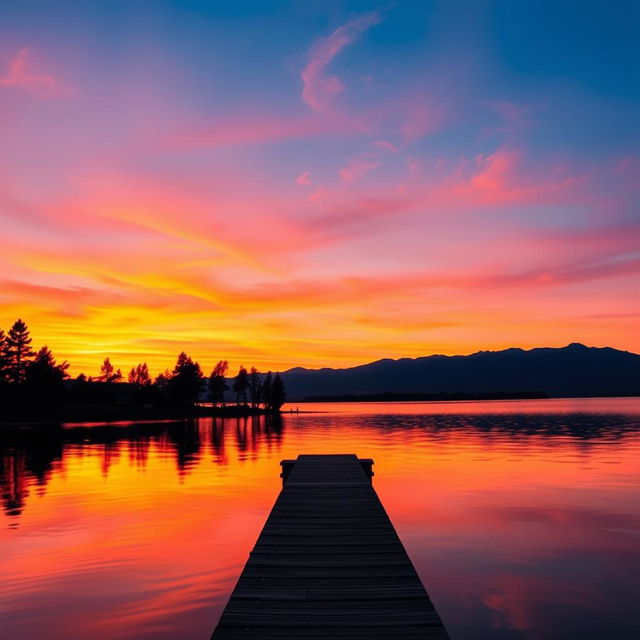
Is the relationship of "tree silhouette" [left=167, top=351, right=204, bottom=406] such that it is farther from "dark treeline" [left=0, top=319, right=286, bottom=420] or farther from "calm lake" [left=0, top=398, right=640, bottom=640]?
"calm lake" [left=0, top=398, right=640, bottom=640]

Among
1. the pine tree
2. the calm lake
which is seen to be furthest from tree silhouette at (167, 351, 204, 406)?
the calm lake

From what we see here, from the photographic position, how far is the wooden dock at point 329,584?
8914 mm

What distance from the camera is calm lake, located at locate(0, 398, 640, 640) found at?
44.6 ft

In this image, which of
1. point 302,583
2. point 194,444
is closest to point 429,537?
point 302,583

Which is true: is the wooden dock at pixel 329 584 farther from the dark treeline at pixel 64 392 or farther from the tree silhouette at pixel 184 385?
the tree silhouette at pixel 184 385

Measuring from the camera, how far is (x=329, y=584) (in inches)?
426

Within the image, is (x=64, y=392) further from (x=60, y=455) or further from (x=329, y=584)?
(x=329, y=584)

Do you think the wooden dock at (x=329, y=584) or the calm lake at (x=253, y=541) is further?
the calm lake at (x=253, y=541)

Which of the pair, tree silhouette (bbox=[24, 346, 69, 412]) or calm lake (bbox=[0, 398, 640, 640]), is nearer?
calm lake (bbox=[0, 398, 640, 640])

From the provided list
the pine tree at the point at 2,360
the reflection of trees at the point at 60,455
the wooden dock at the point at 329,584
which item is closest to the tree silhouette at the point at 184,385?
the pine tree at the point at 2,360

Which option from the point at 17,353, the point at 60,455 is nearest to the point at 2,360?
the point at 17,353

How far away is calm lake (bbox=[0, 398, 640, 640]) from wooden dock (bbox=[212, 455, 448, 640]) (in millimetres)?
2257

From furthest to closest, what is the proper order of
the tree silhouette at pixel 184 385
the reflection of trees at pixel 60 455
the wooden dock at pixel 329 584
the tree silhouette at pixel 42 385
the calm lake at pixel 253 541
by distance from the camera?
1. the tree silhouette at pixel 184 385
2. the tree silhouette at pixel 42 385
3. the reflection of trees at pixel 60 455
4. the calm lake at pixel 253 541
5. the wooden dock at pixel 329 584

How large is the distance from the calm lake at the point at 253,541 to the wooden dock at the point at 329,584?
7.41ft
